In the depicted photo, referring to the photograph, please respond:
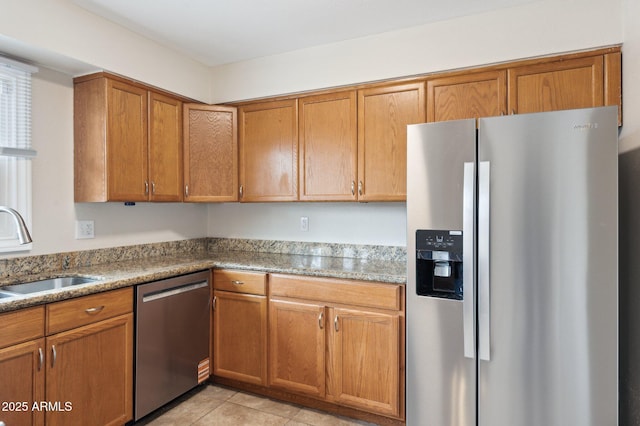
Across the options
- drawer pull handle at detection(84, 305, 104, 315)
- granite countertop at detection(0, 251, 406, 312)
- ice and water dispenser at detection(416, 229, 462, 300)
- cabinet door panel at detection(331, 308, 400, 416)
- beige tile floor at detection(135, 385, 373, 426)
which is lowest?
beige tile floor at detection(135, 385, 373, 426)

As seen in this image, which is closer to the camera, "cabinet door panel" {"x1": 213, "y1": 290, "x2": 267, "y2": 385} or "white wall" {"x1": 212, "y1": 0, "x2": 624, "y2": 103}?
"white wall" {"x1": 212, "y1": 0, "x2": 624, "y2": 103}

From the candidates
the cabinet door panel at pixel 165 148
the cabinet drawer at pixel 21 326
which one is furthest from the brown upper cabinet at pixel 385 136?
the cabinet drawer at pixel 21 326

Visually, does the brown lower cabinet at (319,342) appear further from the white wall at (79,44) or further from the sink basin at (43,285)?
the white wall at (79,44)

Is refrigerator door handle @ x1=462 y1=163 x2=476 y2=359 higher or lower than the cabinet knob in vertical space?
higher

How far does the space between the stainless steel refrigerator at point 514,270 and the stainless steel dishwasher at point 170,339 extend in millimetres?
1437

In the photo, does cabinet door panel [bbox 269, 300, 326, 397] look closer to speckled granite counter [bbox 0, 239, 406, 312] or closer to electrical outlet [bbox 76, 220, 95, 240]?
speckled granite counter [bbox 0, 239, 406, 312]

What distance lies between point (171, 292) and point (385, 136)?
5.51ft

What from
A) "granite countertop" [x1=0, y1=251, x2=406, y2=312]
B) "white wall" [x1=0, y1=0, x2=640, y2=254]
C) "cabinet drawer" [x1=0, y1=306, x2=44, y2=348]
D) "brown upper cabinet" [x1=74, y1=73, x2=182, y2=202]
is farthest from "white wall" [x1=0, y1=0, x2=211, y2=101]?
"cabinet drawer" [x1=0, y1=306, x2=44, y2=348]

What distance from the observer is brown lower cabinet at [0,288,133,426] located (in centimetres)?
162

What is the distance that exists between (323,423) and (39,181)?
2.22 m

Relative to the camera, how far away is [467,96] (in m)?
2.26

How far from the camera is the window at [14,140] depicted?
81.9 inches

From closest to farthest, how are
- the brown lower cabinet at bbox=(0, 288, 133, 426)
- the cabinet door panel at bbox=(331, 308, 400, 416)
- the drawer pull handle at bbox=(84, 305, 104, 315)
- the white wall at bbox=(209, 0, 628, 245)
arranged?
the brown lower cabinet at bbox=(0, 288, 133, 426)
the drawer pull handle at bbox=(84, 305, 104, 315)
the white wall at bbox=(209, 0, 628, 245)
the cabinet door panel at bbox=(331, 308, 400, 416)

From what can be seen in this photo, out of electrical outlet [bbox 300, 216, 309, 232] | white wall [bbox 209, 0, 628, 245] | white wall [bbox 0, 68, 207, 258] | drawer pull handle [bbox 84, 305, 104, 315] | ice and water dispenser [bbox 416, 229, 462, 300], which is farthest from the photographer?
electrical outlet [bbox 300, 216, 309, 232]
